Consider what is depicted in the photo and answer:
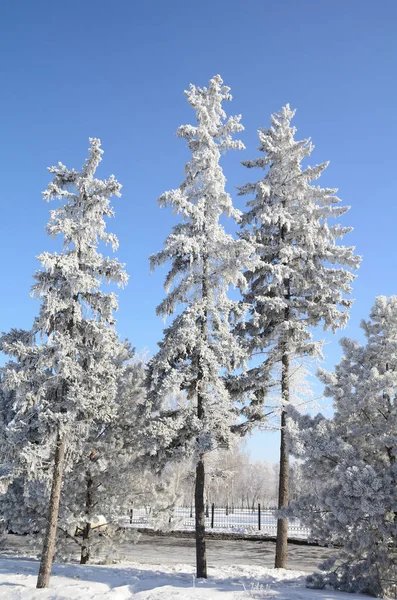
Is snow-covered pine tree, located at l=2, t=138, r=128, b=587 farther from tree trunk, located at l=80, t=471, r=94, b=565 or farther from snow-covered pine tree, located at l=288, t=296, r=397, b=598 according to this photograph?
snow-covered pine tree, located at l=288, t=296, r=397, b=598

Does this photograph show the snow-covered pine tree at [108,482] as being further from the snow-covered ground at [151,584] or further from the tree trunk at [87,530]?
the snow-covered ground at [151,584]

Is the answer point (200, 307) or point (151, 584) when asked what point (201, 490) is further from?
point (200, 307)

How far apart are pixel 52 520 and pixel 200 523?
469 cm

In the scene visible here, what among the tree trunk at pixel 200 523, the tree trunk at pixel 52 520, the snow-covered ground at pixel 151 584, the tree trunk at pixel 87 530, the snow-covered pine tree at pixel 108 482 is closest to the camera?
the snow-covered ground at pixel 151 584

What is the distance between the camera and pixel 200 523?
1578 cm

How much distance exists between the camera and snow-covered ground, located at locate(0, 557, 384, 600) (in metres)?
11.8

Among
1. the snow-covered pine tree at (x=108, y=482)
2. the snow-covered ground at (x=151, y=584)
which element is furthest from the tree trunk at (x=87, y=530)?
the snow-covered ground at (x=151, y=584)

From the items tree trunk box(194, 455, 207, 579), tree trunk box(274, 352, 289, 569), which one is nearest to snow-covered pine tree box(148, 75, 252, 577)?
tree trunk box(194, 455, 207, 579)

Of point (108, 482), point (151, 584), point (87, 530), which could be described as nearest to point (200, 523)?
point (151, 584)

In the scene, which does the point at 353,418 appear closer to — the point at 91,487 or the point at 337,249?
the point at 337,249

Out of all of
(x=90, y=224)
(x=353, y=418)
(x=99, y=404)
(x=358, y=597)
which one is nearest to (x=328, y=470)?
(x=353, y=418)

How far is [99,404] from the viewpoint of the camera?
16.3 meters

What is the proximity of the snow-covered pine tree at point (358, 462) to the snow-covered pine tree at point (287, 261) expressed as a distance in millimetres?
3885

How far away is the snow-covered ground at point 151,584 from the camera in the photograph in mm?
11812
